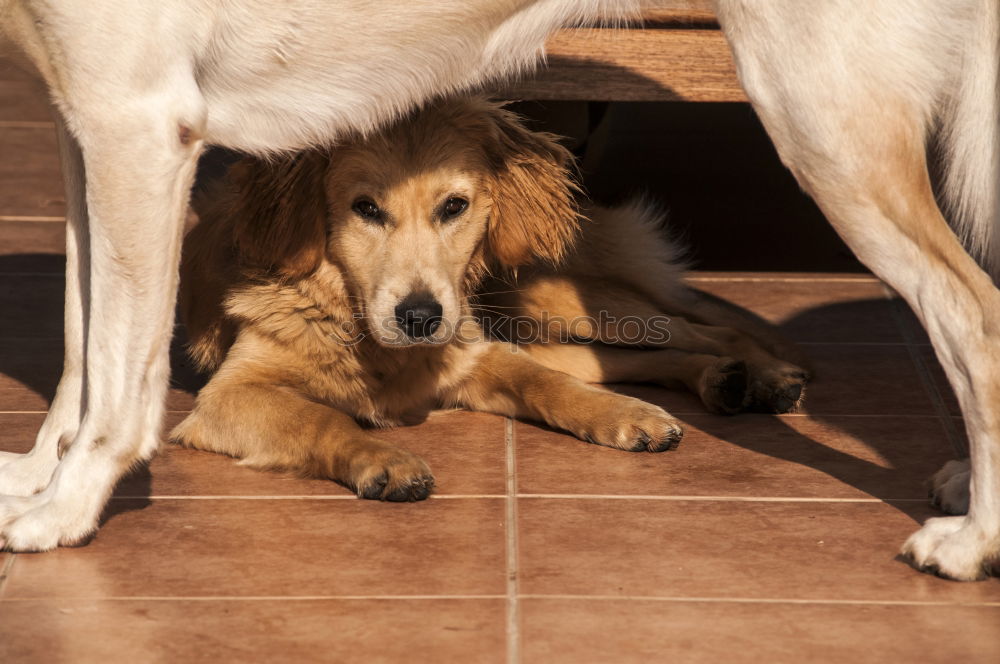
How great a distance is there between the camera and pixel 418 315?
3150 mm

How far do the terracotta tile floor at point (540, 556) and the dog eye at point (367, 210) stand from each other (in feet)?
1.89

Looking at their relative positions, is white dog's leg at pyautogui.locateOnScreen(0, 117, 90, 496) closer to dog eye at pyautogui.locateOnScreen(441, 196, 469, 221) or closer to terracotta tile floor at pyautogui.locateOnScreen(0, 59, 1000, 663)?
terracotta tile floor at pyautogui.locateOnScreen(0, 59, 1000, 663)

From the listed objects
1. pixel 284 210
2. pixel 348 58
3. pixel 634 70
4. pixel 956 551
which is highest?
pixel 348 58

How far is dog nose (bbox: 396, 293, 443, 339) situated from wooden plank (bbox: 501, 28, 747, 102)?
96 centimetres

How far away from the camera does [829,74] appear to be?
2516 mm

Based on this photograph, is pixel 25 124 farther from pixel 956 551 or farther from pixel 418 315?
pixel 956 551

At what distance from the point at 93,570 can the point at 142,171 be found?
800 millimetres

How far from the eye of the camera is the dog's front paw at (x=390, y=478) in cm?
292

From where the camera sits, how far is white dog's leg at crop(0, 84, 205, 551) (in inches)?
99.3

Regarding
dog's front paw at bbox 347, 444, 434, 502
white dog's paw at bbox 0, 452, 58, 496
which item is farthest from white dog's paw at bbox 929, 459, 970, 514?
white dog's paw at bbox 0, 452, 58, 496

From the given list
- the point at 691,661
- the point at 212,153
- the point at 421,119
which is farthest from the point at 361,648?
the point at 212,153

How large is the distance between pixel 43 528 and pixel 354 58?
3.88ft

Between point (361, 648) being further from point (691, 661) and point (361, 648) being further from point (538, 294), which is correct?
point (538, 294)

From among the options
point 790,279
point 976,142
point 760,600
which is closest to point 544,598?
point 760,600
